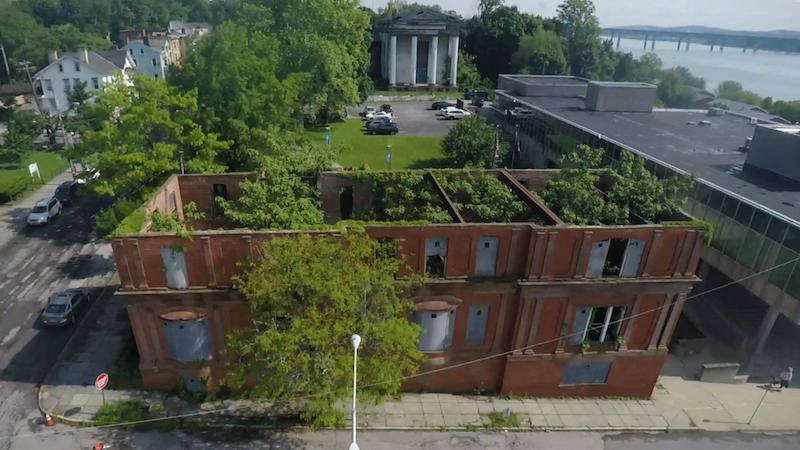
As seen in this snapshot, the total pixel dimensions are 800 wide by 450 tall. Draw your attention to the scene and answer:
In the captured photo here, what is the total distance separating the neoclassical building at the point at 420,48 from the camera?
8888 centimetres

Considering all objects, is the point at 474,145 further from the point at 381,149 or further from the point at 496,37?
the point at 496,37

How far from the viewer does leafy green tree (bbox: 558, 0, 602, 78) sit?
94062 mm

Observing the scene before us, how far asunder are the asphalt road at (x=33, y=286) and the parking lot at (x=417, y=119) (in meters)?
35.4

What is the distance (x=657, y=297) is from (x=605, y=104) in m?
30.6

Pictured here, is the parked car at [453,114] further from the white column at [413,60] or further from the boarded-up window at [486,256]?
the boarded-up window at [486,256]

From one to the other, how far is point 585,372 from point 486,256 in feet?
25.8

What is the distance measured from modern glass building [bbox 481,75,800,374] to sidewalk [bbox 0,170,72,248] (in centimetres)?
4357

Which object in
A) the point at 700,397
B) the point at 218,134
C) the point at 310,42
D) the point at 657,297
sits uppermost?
the point at 310,42

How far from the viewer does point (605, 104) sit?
4641cm

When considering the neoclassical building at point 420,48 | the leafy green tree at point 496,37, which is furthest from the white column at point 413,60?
the leafy green tree at point 496,37

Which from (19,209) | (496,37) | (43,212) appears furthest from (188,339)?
(496,37)

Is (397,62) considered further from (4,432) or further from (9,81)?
(4,432)

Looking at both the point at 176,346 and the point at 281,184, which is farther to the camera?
the point at 281,184

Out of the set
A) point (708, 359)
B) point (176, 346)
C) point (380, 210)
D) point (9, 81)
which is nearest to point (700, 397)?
point (708, 359)
